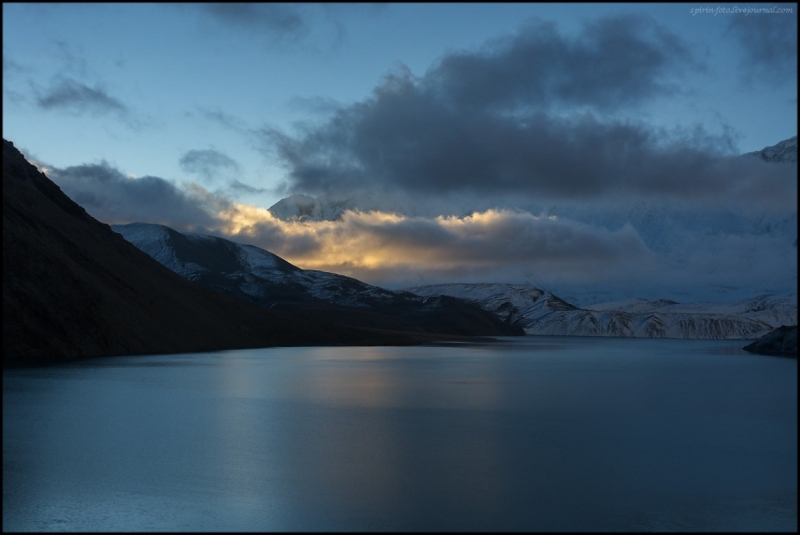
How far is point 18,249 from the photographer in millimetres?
66125

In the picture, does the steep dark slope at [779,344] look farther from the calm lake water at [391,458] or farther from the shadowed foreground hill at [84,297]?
the shadowed foreground hill at [84,297]

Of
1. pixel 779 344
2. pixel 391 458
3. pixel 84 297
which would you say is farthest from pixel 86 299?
pixel 779 344

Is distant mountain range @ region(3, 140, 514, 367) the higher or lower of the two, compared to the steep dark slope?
higher

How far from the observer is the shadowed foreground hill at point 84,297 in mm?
63656

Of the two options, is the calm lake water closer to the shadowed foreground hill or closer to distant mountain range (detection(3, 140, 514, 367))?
distant mountain range (detection(3, 140, 514, 367))

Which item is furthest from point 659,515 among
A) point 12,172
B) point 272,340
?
point 272,340

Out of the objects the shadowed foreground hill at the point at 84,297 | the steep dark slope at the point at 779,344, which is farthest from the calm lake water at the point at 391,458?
the steep dark slope at the point at 779,344

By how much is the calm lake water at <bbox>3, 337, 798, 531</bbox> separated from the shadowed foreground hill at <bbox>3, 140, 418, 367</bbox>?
25.2 meters

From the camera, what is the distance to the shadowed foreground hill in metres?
63.7

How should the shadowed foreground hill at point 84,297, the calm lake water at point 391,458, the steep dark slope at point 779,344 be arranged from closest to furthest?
the calm lake water at point 391,458, the shadowed foreground hill at point 84,297, the steep dark slope at point 779,344

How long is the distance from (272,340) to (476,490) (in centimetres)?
9615

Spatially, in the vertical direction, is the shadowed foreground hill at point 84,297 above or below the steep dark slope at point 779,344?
above

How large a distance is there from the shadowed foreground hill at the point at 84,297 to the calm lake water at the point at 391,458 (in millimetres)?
25218

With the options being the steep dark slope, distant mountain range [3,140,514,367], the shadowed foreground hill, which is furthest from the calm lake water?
the steep dark slope
